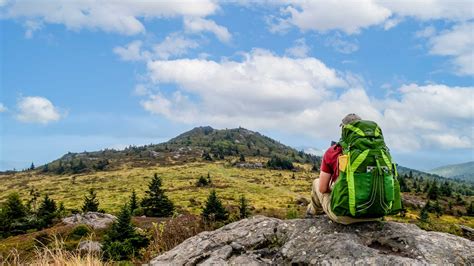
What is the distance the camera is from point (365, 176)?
25.2 feet

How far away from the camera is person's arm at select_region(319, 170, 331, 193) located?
8628mm

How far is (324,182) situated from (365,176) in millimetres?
1170

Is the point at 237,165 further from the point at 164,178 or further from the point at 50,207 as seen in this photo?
the point at 50,207

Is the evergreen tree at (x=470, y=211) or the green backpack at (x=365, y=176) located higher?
the green backpack at (x=365, y=176)

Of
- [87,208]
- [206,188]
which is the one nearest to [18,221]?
[87,208]

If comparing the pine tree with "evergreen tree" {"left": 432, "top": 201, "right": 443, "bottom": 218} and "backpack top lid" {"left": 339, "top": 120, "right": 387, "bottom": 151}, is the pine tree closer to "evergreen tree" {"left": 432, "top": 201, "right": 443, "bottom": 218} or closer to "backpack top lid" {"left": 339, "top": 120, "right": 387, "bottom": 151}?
"backpack top lid" {"left": 339, "top": 120, "right": 387, "bottom": 151}

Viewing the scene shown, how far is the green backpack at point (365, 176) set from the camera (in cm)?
769

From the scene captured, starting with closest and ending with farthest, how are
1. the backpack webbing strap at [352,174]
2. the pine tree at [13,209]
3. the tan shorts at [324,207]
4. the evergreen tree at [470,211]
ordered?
1. the backpack webbing strap at [352,174]
2. the tan shorts at [324,207]
3. the pine tree at [13,209]
4. the evergreen tree at [470,211]

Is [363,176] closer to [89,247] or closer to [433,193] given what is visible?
[89,247]

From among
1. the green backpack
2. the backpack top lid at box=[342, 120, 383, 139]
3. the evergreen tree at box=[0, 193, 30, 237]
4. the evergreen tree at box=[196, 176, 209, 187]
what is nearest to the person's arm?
the green backpack

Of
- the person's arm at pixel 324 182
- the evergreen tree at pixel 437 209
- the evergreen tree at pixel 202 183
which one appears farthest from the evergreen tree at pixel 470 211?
the person's arm at pixel 324 182

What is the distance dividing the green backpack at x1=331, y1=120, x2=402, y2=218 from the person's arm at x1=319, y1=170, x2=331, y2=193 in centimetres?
56

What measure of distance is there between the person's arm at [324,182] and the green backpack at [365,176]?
1.84ft

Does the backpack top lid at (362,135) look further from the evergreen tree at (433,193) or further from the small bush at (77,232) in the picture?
the evergreen tree at (433,193)
